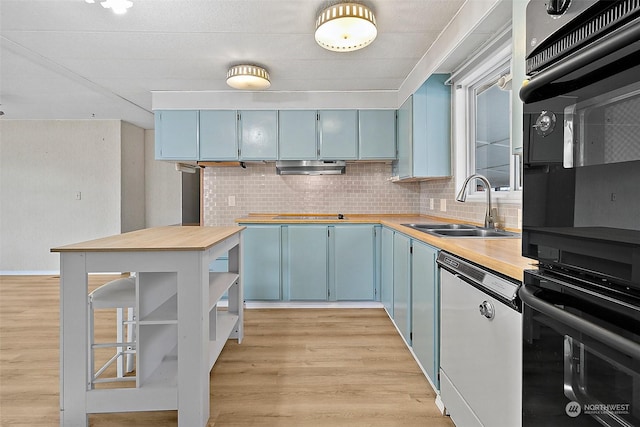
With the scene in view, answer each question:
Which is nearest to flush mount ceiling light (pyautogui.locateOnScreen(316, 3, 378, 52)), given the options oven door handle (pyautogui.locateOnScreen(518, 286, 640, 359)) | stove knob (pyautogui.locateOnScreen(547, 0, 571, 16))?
stove knob (pyautogui.locateOnScreen(547, 0, 571, 16))

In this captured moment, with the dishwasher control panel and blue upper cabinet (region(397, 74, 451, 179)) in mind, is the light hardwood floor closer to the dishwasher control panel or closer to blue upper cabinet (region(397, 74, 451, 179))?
the dishwasher control panel

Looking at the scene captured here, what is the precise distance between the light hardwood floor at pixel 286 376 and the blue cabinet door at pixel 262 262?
0.24m

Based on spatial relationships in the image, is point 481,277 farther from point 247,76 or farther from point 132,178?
point 132,178

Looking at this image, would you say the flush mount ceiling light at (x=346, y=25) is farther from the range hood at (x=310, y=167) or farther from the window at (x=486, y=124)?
the range hood at (x=310, y=167)

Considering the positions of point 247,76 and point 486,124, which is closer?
point 486,124

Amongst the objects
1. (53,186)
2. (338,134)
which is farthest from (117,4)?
(53,186)

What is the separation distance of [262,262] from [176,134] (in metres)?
1.66

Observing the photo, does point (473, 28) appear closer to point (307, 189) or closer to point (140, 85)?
point (307, 189)

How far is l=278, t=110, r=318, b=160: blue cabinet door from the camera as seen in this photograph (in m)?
3.54

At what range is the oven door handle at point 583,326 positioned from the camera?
58 cm

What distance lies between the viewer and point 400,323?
2.51 metres

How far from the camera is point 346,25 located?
194 centimetres

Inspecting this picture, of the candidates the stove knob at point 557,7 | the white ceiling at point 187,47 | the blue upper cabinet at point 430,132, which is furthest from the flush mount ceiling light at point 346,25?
the stove knob at point 557,7
